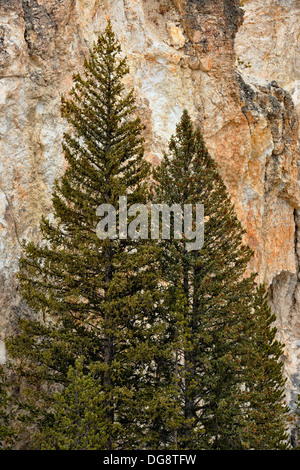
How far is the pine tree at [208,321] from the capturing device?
1212 centimetres

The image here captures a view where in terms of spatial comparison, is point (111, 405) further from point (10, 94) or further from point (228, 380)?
point (10, 94)

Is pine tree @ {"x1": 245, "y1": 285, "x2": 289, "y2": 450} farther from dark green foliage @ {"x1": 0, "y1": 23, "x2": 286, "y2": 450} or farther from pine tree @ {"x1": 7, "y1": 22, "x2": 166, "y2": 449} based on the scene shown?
pine tree @ {"x1": 7, "y1": 22, "x2": 166, "y2": 449}

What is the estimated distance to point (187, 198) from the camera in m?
14.4

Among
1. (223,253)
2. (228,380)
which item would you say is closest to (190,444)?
(228,380)

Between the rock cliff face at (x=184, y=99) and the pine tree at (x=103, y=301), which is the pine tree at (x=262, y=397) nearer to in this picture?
the pine tree at (x=103, y=301)

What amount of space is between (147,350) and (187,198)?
17.2 feet

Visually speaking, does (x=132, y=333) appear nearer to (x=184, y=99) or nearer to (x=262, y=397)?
(x=262, y=397)

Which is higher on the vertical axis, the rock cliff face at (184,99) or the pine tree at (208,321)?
the rock cliff face at (184,99)

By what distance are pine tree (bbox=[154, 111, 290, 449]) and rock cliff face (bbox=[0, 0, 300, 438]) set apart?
610 cm

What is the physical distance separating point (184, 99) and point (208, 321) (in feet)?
45.6

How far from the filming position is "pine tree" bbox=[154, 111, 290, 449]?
12125 mm

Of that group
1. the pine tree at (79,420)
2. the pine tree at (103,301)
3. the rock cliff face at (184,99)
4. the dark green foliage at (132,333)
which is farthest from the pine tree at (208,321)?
the rock cliff face at (184,99)

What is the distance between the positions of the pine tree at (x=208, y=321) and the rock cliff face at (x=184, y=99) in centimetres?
610

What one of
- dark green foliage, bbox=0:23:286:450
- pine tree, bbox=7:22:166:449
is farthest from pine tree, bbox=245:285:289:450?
pine tree, bbox=7:22:166:449
